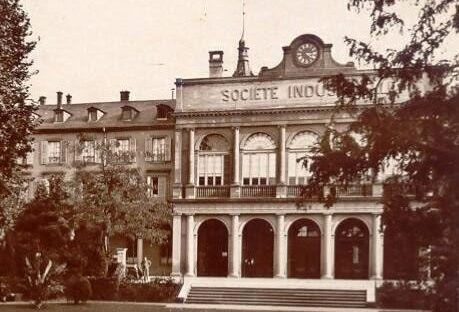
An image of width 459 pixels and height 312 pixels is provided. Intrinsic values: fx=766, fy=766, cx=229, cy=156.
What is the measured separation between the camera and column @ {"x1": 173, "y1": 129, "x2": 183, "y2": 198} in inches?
1726

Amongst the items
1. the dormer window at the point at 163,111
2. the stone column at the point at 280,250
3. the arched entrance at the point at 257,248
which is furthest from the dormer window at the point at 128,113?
the stone column at the point at 280,250

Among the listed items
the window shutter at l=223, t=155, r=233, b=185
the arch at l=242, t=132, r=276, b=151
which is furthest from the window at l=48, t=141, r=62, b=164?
the arch at l=242, t=132, r=276, b=151

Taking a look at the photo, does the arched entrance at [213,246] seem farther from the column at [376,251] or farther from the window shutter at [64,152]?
the window shutter at [64,152]

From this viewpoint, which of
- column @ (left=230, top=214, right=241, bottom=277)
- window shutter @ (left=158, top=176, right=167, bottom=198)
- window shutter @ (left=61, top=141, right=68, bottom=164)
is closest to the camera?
column @ (left=230, top=214, right=241, bottom=277)

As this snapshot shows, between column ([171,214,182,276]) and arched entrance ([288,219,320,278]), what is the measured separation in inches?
244

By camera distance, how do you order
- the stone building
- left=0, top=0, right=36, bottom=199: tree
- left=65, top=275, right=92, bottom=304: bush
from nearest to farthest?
left=0, top=0, right=36, bottom=199: tree, left=65, top=275, right=92, bottom=304: bush, the stone building

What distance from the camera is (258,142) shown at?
141 feet

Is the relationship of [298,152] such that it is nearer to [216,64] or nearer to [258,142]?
[258,142]

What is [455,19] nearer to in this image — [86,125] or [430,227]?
[430,227]

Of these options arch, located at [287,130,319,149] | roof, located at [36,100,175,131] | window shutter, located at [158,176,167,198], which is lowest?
window shutter, located at [158,176,167,198]

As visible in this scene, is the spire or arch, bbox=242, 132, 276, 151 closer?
arch, bbox=242, 132, 276, 151

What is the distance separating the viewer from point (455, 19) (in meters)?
14.0

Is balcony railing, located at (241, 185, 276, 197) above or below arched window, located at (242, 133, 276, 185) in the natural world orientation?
below

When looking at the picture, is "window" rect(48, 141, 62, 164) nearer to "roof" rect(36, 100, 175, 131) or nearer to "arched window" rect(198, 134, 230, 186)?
"roof" rect(36, 100, 175, 131)
